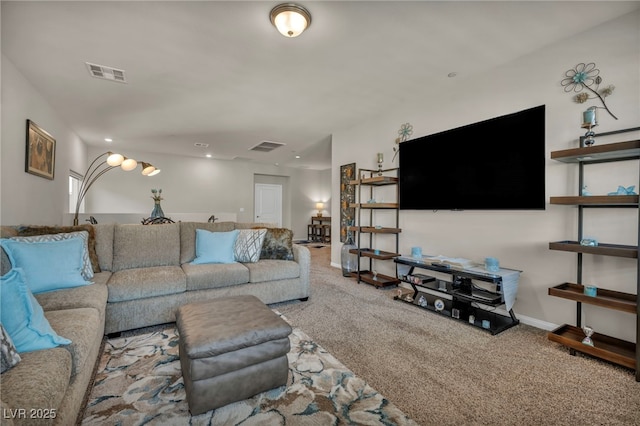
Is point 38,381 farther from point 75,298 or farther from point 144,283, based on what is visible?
point 144,283

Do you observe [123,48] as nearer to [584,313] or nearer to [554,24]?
[554,24]

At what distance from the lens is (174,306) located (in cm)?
253

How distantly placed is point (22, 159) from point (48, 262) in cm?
166

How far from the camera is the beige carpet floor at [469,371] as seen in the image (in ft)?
4.81

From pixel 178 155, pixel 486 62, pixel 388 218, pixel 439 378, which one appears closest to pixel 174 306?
pixel 439 378

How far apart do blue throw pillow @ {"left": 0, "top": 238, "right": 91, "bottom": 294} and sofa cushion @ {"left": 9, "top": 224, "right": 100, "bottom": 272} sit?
40 cm

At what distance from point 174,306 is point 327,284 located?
6.48 ft

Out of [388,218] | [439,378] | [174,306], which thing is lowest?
[439,378]

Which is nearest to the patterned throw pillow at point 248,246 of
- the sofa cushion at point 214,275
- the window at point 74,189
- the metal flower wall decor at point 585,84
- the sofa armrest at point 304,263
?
the sofa cushion at point 214,275

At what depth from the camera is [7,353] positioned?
105 cm

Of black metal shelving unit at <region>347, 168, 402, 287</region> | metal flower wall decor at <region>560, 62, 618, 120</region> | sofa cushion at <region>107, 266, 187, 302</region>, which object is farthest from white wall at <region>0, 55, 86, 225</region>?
metal flower wall decor at <region>560, 62, 618, 120</region>

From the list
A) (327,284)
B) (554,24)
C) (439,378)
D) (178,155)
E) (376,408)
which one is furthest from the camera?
(178,155)

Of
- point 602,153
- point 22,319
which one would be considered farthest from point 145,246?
point 602,153

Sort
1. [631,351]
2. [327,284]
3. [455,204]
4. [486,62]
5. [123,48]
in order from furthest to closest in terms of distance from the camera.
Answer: [327,284], [455,204], [486,62], [123,48], [631,351]
